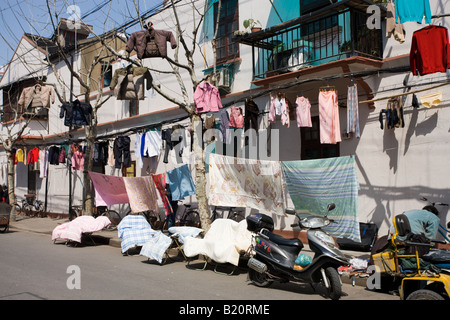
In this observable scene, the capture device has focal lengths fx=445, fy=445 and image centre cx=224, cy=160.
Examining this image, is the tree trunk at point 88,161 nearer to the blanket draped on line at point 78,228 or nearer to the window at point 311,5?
the blanket draped on line at point 78,228

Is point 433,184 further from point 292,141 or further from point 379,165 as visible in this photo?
point 292,141

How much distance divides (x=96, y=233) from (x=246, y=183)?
24.4 feet

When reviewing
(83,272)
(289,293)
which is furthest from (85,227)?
(289,293)

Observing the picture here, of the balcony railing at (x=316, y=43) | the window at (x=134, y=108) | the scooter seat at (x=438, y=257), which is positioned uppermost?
the balcony railing at (x=316, y=43)

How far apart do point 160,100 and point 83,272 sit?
9567 mm

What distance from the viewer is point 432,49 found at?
28.9 ft

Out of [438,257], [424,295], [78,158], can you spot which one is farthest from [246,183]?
[78,158]

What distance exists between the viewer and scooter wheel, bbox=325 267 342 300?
7.08m

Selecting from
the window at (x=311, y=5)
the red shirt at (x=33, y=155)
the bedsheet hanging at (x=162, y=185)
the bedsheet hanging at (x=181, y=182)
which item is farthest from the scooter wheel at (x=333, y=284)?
the red shirt at (x=33, y=155)

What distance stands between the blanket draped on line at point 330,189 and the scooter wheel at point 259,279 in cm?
186

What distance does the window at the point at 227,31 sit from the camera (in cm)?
1482

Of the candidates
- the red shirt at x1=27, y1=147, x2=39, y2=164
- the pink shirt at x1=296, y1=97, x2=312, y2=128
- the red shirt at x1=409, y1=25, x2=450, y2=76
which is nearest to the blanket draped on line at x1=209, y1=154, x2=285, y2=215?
the pink shirt at x1=296, y1=97, x2=312, y2=128

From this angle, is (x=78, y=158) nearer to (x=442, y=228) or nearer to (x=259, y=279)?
(x=259, y=279)

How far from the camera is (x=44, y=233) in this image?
57.7ft
